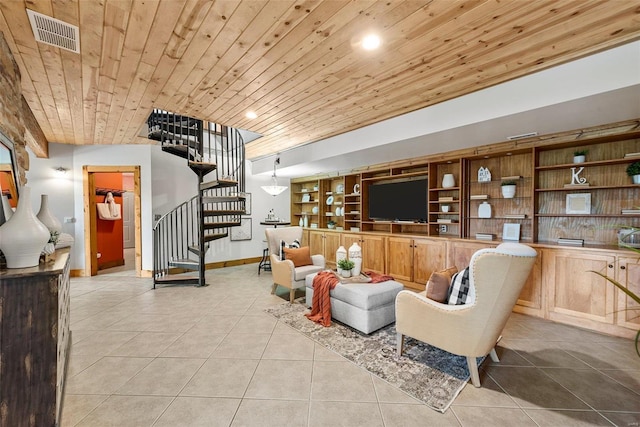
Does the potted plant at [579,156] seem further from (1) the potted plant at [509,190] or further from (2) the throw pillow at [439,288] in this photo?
(2) the throw pillow at [439,288]

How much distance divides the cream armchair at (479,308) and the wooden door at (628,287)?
1.80 metres

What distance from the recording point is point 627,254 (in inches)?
109

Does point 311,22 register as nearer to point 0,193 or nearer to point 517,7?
point 517,7

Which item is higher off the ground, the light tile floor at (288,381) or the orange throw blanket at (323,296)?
the orange throw blanket at (323,296)

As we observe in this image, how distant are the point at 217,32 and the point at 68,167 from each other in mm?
5405

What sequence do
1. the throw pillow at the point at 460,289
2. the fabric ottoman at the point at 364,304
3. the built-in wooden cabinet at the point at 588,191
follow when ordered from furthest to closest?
the built-in wooden cabinet at the point at 588,191
the fabric ottoman at the point at 364,304
the throw pillow at the point at 460,289

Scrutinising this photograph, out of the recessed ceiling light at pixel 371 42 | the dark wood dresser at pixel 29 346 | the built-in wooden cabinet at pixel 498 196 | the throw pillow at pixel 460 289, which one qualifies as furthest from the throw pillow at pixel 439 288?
the dark wood dresser at pixel 29 346

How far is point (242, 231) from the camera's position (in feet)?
22.5

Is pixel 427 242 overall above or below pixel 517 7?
below

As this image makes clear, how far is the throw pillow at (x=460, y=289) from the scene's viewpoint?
2.15m

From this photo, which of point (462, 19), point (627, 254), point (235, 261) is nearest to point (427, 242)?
point (627, 254)

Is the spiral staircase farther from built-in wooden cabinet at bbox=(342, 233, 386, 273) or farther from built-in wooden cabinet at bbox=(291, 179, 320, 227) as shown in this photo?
built-in wooden cabinet at bbox=(342, 233, 386, 273)

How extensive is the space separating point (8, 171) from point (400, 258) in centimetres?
486

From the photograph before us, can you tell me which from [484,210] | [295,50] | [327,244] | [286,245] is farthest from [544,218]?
[327,244]
